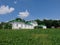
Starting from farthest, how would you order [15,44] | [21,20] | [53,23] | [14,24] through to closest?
[53,23] → [21,20] → [14,24] → [15,44]

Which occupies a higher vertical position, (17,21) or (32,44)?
(17,21)

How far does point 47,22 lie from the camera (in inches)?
4545

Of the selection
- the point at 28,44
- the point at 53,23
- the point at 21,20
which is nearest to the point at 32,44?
the point at 28,44

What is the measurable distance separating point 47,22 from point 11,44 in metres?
101

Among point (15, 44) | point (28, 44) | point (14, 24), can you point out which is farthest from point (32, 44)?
point (14, 24)

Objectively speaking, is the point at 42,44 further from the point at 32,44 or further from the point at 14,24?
the point at 14,24

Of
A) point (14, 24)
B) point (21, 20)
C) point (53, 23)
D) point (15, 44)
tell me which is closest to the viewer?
point (15, 44)

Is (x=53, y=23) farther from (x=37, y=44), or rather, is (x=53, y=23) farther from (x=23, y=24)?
(x=37, y=44)

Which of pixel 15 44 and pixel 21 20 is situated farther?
pixel 21 20

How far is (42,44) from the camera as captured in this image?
15.4 metres

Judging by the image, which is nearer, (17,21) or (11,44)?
(11,44)

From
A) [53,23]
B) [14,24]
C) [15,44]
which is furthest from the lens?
[53,23]

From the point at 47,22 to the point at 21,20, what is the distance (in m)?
21.7

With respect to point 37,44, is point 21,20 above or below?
above
